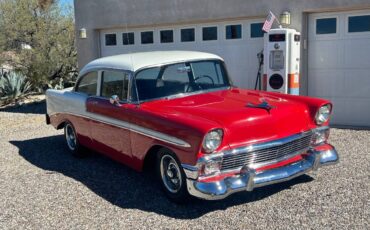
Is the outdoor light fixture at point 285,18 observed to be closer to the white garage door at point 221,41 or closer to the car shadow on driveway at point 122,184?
the white garage door at point 221,41

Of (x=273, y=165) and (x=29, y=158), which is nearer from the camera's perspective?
(x=273, y=165)

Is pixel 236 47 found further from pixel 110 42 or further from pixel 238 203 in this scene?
pixel 238 203

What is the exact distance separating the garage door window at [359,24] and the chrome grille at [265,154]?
12.7 feet

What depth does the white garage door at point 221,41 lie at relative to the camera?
8820 mm

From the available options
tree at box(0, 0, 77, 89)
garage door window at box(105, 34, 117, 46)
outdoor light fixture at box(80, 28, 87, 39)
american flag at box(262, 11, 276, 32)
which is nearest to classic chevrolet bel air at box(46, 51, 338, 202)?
american flag at box(262, 11, 276, 32)

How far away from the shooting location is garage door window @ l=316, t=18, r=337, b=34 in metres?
7.95

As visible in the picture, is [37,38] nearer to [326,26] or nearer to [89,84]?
[89,84]

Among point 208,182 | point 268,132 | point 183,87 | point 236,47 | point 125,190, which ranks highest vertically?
point 236,47

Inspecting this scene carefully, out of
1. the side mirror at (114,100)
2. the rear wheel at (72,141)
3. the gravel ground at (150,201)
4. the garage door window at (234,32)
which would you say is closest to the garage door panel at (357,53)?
the gravel ground at (150,201)

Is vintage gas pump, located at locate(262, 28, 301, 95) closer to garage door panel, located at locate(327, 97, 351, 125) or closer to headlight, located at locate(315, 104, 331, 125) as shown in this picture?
garage door panel, located at locate(327, 97, 351, 125)

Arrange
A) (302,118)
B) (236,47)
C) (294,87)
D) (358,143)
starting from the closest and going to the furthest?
1. (302,118)
2. (358,143)
3. (294,87)
4. (236,47)

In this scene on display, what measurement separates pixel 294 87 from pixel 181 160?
158 inches

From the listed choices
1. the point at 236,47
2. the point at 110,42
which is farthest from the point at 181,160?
the point at 110,42

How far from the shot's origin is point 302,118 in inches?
185
